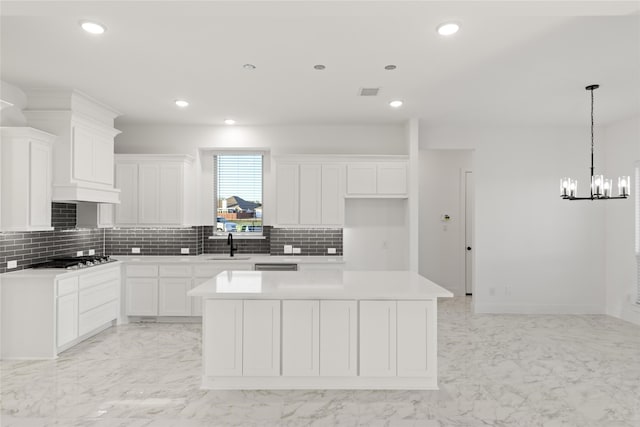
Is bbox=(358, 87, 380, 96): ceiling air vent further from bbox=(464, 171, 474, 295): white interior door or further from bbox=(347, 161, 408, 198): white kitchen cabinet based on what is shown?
bbox=(464, 171, 474, 295): white interior door

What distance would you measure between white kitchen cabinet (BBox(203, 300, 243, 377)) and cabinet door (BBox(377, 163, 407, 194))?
308 cm

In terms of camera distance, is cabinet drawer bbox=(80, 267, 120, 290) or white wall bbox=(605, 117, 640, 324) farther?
white wall bbox=(605, 117, 640, 324)

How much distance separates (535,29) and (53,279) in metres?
4.84

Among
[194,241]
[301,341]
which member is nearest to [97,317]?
[194,241]

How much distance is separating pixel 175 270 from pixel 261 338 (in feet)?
8.44

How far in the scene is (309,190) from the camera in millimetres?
5633

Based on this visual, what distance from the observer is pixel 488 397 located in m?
3.14

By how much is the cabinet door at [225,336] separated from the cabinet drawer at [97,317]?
210 centimetres

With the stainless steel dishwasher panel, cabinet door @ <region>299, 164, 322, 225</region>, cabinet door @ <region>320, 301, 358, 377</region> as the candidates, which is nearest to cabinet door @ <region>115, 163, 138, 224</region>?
the stainless steel dishwasher panel

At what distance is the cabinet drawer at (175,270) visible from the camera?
5.33 metres

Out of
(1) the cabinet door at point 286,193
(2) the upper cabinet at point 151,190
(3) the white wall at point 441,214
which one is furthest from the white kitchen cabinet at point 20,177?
(3) the white wall at point 441,214

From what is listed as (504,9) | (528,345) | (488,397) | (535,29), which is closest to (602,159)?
(528,345)

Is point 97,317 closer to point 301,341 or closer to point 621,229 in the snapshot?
point 301,341

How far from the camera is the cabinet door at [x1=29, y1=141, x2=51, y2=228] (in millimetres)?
4016
